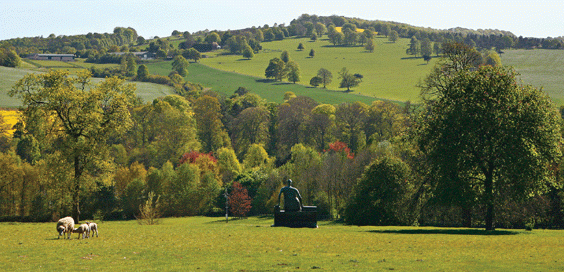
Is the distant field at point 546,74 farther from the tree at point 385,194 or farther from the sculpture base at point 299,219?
the sculpture base at point 299,219

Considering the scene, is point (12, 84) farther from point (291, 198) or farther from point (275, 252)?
point (275, 252)

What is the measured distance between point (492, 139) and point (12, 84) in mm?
147979

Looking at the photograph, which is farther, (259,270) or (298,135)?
(298,135)

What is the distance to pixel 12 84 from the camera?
15912 centimetres

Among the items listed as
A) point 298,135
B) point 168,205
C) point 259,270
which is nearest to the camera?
point 259,270

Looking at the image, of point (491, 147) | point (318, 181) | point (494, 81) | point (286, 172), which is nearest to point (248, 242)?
point (491, 147)

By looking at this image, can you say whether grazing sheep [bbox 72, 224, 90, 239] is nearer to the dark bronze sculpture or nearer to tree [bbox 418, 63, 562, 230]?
the dark bronze sculpture

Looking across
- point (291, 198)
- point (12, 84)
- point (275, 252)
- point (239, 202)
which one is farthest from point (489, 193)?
point (12, 84)

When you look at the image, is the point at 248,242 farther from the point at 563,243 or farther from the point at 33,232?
the point at 563,243

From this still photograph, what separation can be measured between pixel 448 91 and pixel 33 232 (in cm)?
3234

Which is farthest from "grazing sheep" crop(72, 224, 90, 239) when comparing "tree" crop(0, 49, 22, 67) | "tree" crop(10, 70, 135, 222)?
"tree" crop(0, 49, 22, 67)

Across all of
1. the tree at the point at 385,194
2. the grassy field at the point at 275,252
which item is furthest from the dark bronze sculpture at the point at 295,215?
the tree at the point at 385,194

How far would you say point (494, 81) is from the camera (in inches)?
1714

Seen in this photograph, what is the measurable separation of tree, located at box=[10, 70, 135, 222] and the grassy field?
13093mm
